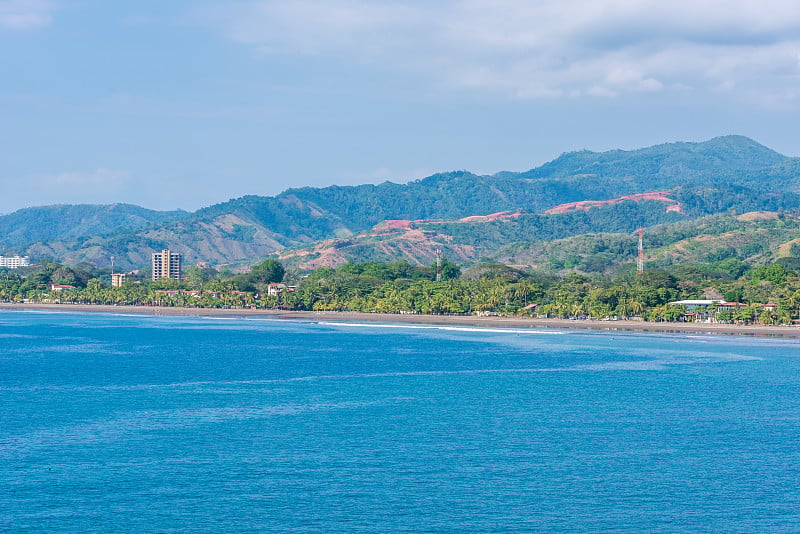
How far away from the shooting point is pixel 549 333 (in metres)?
Answer: 118

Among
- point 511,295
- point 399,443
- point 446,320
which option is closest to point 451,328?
point 446,320

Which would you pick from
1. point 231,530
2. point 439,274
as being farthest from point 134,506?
point 439,274

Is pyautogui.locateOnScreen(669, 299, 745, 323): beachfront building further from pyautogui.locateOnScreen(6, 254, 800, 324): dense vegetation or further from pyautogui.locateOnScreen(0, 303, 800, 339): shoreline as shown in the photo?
pyautogui.locateOnScreen(0, 303, 800, 339): shoreline

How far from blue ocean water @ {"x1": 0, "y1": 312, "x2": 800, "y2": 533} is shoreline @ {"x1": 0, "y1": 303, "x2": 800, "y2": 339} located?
101ft

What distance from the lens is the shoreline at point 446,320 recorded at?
380 ft

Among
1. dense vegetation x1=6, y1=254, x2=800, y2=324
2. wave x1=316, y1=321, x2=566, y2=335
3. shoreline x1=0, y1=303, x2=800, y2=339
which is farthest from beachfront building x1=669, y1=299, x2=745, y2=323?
wave x1=316, y1=321, x2=566, y2=335

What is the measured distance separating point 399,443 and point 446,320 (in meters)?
94.3

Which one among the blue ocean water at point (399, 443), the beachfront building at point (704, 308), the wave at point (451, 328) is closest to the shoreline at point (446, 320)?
the wave at point (451, 328)

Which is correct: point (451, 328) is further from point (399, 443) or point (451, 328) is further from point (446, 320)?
point (399, 443)

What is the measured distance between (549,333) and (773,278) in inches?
1859

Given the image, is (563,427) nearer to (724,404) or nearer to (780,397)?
(724,404)

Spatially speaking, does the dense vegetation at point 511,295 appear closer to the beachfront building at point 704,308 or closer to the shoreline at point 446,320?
the beachfront building at point 704,308

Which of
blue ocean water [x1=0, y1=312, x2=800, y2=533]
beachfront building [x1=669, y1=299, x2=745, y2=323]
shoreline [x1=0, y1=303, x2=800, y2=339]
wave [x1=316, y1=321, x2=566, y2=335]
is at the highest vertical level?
beachfront building [x1=669, y1=299, x2=745, y2=323]

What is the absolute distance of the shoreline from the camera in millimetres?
115750
